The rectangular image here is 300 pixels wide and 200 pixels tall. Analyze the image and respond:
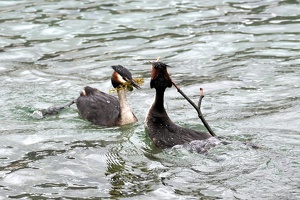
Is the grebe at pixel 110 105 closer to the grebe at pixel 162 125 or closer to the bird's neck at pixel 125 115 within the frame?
the bird's neck at pixel 125 115

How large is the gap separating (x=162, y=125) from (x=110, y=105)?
1.92m

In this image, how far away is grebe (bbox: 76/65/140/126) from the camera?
12.2 m

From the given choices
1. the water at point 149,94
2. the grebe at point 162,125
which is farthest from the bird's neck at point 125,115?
the grebe at point 162,125

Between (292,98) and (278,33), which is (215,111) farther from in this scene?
(278,33)

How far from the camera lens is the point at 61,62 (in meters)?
16.5

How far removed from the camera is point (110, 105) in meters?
12.9

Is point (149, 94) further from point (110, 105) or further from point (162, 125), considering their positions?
point (162, 125)

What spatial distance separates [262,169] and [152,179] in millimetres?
1402

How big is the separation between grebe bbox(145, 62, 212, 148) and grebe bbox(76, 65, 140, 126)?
0.84m

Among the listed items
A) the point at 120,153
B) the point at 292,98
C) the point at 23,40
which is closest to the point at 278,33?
the point at 292,98

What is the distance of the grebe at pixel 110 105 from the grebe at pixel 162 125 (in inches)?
33.2

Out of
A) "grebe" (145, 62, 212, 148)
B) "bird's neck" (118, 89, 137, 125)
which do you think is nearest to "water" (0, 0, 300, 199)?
"bird's neck" (118, 89, 137, 125)

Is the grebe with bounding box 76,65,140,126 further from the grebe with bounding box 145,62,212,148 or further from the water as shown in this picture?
the grebe with bounding box 145,62,212,148

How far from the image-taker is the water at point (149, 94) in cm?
956
